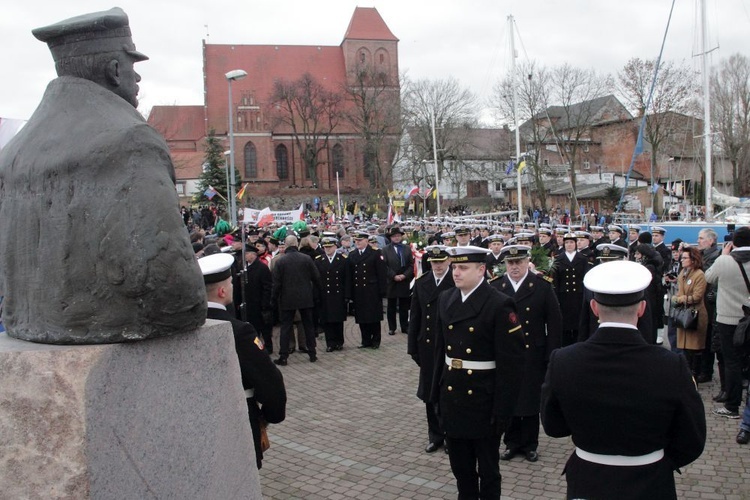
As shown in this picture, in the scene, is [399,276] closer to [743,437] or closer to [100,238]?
[743,437]

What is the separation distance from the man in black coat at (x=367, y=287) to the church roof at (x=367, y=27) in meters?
73.5

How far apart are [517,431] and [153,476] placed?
476cm

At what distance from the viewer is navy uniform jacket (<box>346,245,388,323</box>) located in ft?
41.4

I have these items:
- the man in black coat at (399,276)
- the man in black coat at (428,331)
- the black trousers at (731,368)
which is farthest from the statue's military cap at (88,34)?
the man in black coat at (399,276)

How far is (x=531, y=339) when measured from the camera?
6758mm

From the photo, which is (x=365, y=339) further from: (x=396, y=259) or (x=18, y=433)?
(x=18, y=433)

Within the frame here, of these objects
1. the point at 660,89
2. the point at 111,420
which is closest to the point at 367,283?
the point at 111,420

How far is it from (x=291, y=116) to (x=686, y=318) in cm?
6910

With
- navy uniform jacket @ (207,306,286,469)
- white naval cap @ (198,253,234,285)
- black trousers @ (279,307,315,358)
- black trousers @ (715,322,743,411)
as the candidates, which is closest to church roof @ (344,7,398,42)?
black trousers @ (279,307,315,358)

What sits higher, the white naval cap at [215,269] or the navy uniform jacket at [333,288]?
the white naval cap at [215,269]

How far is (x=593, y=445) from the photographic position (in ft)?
10.2

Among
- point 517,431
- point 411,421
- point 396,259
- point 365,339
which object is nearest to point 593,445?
point 517,431

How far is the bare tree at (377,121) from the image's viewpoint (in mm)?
65188

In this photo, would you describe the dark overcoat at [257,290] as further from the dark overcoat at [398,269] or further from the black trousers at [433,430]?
Result: the black trousers at [433,430]
